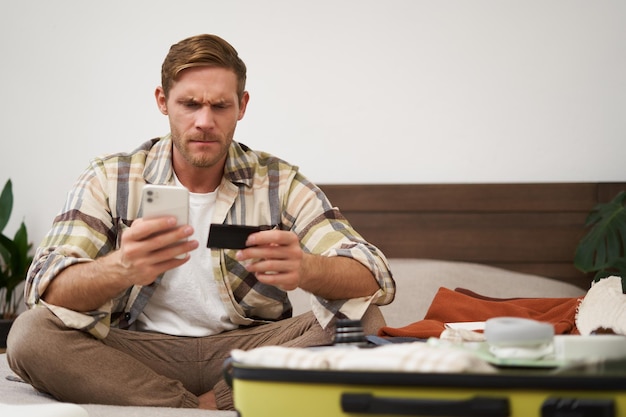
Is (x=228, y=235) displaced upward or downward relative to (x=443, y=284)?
upward

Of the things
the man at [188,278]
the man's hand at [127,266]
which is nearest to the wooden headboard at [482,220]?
the man at [188,278]

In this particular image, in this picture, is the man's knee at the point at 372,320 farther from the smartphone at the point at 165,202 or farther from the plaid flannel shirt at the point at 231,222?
the smartphone at the point at 165,202

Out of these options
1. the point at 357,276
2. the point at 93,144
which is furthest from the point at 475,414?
the point at 93,144

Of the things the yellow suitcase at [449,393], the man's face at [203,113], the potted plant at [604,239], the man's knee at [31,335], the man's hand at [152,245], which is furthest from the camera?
the potted plant at [604,239]

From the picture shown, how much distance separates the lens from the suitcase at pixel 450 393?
959 millimetres

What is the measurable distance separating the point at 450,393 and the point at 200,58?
44.9 inches

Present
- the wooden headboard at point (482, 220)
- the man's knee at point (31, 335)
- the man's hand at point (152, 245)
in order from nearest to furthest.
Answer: the man's hand at point (152, 245) < the man's knee at point (31, 335) < the wooden headboard at point (482, 220)

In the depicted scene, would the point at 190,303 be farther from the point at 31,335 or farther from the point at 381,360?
the point at 381,360

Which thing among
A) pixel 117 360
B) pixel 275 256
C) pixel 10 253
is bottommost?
pixel 117 360

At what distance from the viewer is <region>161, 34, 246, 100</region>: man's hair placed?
6.26 feet

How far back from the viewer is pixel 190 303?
1.90 metres

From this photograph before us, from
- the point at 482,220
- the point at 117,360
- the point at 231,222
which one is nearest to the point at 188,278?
the point at 231,222

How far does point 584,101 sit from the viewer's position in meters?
2.82

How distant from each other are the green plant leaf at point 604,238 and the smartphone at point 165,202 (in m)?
1.41
